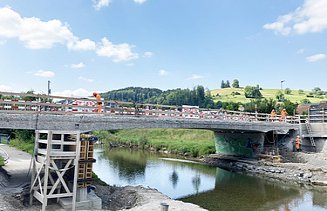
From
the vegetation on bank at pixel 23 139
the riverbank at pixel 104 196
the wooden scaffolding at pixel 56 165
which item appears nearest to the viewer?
the wooden scaffolding at pixel 56 165

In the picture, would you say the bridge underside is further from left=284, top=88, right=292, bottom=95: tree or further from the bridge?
left=284, top=88, right=292, bottom=95: tree

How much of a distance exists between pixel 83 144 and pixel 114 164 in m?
19.7

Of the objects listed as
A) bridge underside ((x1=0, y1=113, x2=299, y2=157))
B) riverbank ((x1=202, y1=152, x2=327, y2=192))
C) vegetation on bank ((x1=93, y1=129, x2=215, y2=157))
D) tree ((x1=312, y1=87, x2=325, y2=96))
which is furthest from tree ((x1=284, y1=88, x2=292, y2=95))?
riverbank ((x1=202, y1=152, x2=327, y2=192))

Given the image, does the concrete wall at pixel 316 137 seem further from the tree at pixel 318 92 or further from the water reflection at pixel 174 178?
the tree at pixel 318 92

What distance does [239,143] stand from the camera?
128ft

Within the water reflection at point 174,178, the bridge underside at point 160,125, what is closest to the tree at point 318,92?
the bridge underside at point 160,125

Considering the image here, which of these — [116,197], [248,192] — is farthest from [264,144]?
[116,197]

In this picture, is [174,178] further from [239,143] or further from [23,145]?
[23,145]

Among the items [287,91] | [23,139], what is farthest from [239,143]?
[287,91]

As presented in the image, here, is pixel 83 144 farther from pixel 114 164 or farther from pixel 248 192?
pixel 114 164

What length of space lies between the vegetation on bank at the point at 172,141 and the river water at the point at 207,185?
661cm

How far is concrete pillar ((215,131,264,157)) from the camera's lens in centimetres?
3677

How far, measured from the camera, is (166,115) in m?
25.4

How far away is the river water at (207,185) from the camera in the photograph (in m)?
21.6
